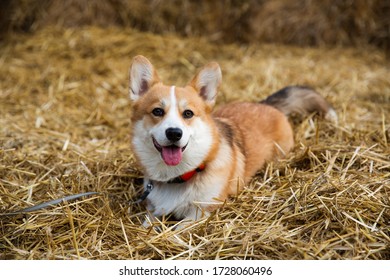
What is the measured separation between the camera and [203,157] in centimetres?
395

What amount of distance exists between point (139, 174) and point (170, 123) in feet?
3.47

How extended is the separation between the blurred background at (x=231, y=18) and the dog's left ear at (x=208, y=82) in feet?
14.9

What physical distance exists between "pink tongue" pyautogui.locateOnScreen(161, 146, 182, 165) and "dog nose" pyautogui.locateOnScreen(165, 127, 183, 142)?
0.17 metres

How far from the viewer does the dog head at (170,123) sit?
3738 mm

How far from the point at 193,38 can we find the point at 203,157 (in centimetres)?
495

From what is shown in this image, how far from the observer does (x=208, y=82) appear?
418cm

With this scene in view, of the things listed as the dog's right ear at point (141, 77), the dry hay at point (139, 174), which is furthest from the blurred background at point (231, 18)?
the dog's right ear at point (141, 77)

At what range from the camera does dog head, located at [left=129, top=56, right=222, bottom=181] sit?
3.74m

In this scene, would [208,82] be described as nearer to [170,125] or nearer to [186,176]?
[170,125]

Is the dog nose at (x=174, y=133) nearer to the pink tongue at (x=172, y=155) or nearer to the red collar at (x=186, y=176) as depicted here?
the pink tongue at (x=172, y=155)

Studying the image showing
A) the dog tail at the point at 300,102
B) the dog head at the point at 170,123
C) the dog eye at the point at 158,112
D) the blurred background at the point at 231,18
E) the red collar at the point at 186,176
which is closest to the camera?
the dog head at the point at 170,123

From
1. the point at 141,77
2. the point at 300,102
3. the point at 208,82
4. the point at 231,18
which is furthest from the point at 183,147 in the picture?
the point at 231,18

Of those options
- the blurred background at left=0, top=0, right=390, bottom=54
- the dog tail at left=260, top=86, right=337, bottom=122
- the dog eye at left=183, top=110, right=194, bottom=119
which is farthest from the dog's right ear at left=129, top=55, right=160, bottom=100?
the blurred background at left=0, top=0, right=390, bottom=54
